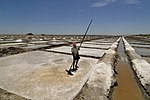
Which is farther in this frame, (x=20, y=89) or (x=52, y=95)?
(x=20, y=89)

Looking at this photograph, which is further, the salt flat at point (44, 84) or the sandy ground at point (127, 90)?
the sandy ground at point (127, 90)

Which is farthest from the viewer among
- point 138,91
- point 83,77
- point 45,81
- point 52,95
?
point 83,77

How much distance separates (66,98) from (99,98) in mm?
1088

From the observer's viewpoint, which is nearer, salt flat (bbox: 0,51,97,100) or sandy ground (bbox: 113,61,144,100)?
salt flat (bbox: 0,51,97,100)

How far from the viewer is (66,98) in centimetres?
518

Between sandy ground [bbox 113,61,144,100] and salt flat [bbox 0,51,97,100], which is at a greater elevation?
salt flat [bbox 0,51,97,100]

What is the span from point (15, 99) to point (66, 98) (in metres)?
1.64

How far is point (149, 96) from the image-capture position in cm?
567

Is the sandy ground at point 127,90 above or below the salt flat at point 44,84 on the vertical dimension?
below

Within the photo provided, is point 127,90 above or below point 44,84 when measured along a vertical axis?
below

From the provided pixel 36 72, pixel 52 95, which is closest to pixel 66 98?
pixel 52 95

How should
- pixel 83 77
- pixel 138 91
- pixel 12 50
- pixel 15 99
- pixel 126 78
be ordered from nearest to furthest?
pixel 15 99, pixel 138 91, pixel 83 77, pixel 126 78, pixel 12 50

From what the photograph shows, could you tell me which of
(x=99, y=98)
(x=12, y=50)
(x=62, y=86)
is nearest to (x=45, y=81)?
(x=62, y=86)

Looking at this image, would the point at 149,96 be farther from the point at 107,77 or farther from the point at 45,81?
the point at 45,81
